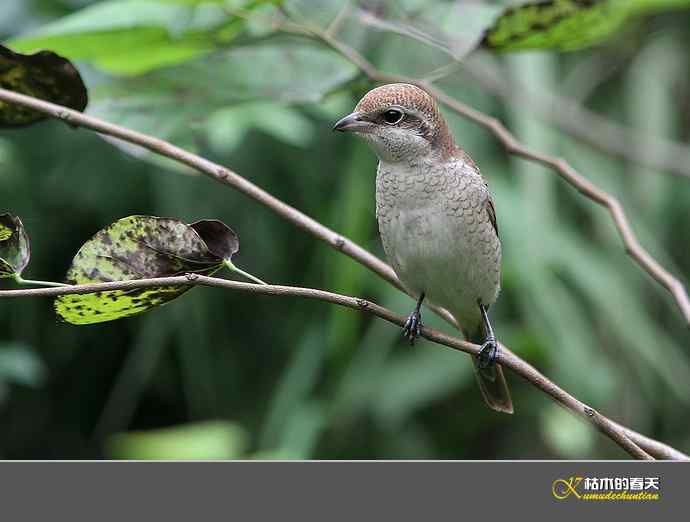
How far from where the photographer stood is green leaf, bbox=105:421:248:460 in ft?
9.89

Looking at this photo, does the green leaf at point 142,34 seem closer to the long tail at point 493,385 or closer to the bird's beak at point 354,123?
the bird's beak at point 354,123

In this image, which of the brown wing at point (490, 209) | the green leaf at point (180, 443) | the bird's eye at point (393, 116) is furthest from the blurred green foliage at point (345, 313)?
the bird's eye at point (393, 116)

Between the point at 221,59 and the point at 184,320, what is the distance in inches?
73.6

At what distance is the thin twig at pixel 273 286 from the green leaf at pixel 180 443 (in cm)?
164

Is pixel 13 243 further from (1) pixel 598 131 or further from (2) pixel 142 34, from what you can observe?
(1) pixel 598 131

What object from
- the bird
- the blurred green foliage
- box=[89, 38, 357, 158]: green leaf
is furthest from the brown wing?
the blurred green foliage

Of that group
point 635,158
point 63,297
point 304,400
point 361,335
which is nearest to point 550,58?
point 635,158

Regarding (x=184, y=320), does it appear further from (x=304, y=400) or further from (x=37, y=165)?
(x=37, y=165)

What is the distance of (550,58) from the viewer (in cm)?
402

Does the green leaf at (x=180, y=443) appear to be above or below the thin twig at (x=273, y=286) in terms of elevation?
below

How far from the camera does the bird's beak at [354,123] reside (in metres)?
1.75
